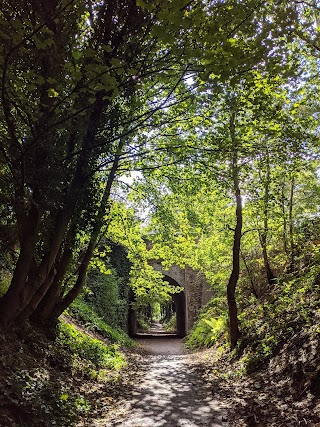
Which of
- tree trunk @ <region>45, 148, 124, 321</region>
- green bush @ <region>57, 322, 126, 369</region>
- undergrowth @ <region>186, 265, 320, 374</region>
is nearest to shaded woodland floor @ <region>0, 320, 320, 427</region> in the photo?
undergrowth @ <region>186, 265, 320, 374</region>

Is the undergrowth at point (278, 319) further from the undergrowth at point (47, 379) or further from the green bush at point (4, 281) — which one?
the green bush at point (4, 281)

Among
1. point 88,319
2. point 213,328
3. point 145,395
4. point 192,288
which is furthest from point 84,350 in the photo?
point 192,288

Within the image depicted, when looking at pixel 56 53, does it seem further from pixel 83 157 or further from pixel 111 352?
pixel 111 352

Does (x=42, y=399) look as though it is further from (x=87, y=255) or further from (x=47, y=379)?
(x=87, y=255)

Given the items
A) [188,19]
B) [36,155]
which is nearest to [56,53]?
[36,155]

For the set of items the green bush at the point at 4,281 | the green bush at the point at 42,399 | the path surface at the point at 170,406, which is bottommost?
the path surface at the point at 170,406

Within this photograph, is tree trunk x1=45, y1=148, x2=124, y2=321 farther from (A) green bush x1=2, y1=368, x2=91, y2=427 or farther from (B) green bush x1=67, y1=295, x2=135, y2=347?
(B) green bush x1=67, y1=295, x2=135, y2=347

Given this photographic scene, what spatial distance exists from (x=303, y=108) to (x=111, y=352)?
9.38 metres

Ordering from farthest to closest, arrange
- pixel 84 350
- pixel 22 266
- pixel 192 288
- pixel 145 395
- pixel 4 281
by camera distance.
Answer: pixel 192 288 < pixel 84 350 < pixel 4 281 < pixel 145 395 < pixel 22 266

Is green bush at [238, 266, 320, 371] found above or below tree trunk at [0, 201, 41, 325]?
below

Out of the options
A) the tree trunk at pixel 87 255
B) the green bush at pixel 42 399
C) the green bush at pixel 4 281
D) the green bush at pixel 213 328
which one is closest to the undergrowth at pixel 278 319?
the green bush at pixel 213 328

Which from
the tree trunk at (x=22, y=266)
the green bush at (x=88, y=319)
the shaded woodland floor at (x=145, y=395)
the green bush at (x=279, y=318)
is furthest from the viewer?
the green bush at (x=88, y=319)

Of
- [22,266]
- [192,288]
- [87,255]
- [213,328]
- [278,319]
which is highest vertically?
[87,255]

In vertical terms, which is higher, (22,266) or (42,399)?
(22,266)
